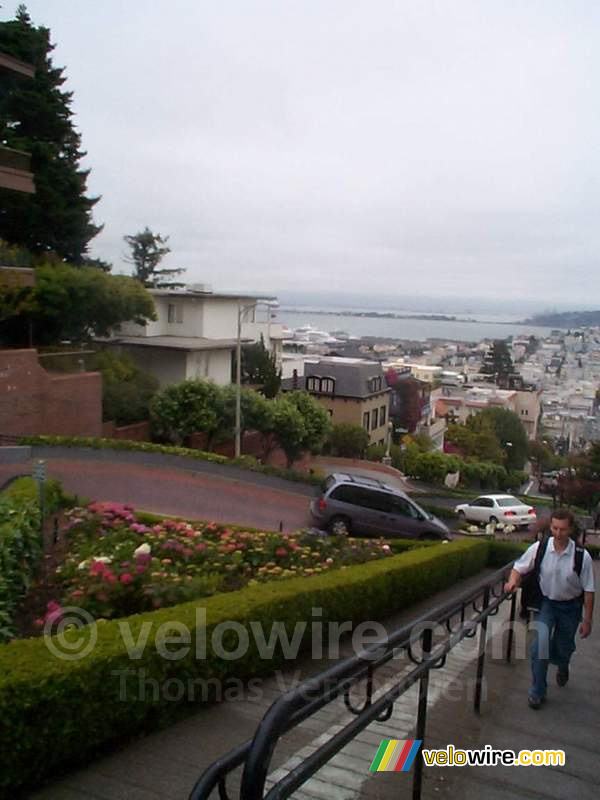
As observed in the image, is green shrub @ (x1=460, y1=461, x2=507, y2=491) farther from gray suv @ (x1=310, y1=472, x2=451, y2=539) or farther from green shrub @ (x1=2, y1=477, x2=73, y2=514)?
green shrub @ (x1=2, y1=477, x2=73, y2=514)

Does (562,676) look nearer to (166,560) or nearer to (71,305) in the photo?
(166,560)

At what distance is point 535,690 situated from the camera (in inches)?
215

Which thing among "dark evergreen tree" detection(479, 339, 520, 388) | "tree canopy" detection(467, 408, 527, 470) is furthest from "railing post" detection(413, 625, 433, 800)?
"dark evergreen tree" detection(479, 339, 520, 388)

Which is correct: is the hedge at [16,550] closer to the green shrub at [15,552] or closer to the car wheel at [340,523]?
the green shrub at [15,552]

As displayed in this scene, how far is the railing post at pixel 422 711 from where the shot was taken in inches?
152

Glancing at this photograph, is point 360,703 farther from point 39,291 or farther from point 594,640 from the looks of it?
point 39,291

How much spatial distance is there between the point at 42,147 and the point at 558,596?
3185 cm

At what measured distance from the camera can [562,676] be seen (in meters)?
5.86

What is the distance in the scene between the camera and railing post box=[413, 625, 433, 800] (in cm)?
385

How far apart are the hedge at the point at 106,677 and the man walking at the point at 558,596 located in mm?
1959

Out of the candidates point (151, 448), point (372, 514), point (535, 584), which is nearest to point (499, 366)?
point (151, 448)

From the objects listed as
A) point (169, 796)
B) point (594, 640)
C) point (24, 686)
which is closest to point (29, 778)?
point (24, 686)

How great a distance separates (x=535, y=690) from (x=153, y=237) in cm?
6374

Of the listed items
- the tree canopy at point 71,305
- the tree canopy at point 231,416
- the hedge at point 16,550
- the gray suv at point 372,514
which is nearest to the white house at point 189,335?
the tree canopy at point 231,416
